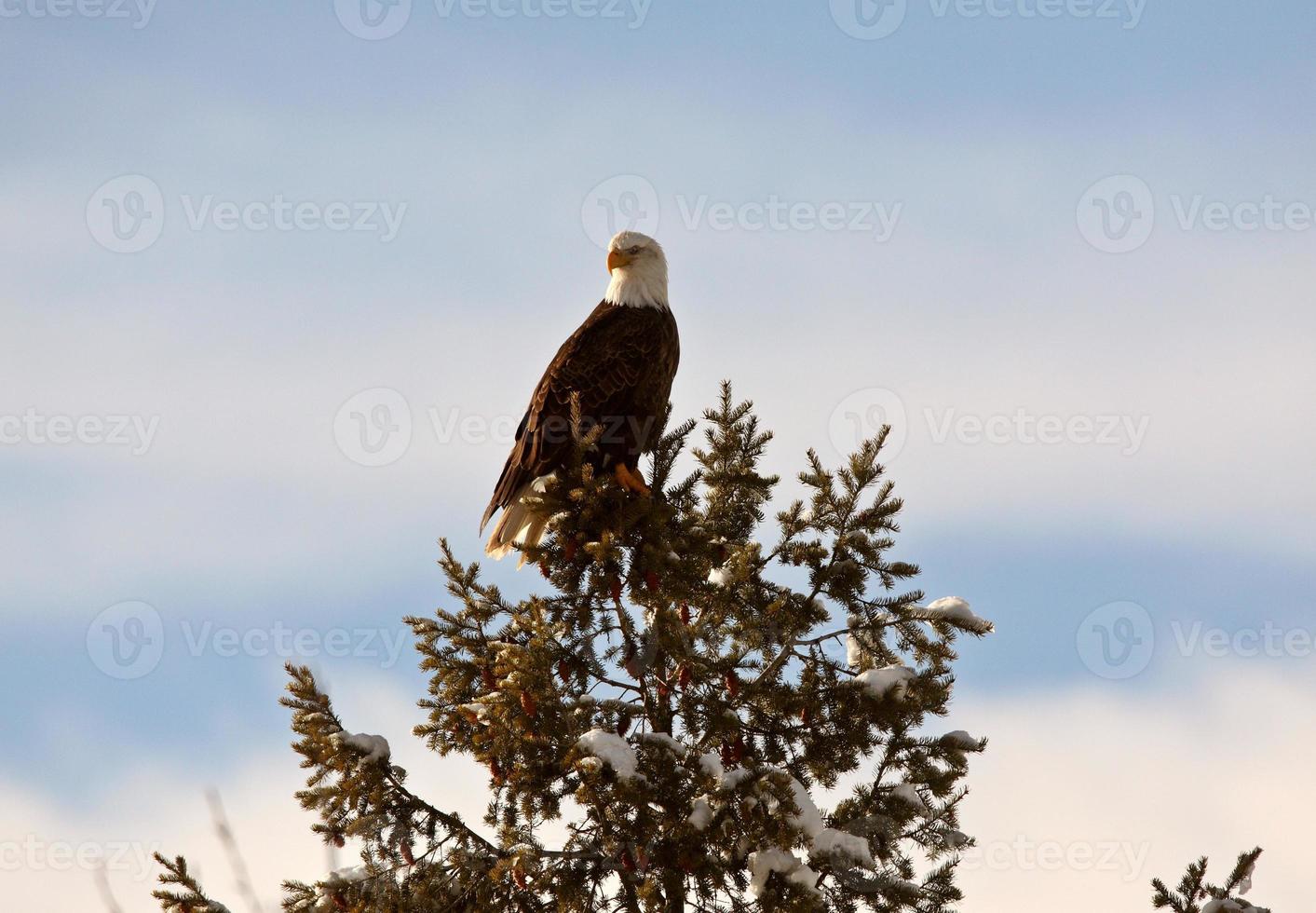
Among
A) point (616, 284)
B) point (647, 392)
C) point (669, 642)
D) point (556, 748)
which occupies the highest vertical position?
point (616, 284)

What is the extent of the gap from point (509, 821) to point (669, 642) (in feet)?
4.01

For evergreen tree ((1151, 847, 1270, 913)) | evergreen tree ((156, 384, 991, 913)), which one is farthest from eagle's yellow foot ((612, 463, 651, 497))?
evergreen tree ((1151, 847, 1270, 913))

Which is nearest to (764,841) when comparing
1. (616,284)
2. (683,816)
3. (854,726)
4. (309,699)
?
(683,816)

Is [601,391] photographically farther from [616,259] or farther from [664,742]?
[664,742]

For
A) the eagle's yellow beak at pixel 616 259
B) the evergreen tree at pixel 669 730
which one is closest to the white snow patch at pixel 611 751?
the evergreen tree at pixel 669 730

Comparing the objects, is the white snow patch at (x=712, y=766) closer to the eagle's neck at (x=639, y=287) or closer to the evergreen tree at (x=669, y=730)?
the evergreen tree at (x=669, y=730)

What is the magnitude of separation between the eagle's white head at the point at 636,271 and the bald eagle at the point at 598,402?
0.35 feet

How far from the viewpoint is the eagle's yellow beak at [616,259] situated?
8352 mm

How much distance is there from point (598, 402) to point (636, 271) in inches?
44.8

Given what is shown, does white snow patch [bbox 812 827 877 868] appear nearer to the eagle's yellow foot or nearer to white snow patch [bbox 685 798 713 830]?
white snow patch [bbox 685 798 713 830]

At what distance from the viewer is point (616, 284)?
833 centimetres

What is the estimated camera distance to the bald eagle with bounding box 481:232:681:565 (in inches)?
297

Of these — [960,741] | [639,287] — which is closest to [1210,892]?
[960,741]

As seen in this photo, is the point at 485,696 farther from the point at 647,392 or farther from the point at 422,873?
the point at 647,392
